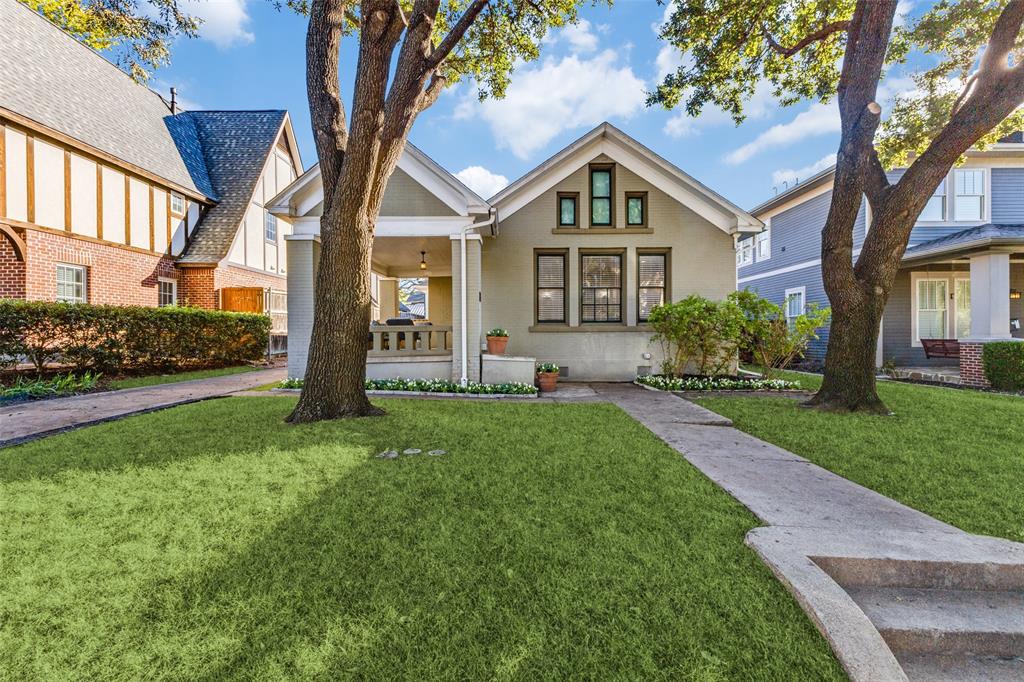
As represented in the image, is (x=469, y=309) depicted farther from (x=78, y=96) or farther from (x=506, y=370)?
(x=78, y=96)

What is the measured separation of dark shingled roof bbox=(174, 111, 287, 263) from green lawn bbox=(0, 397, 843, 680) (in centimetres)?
1380

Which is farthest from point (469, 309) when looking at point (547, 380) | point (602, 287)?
point (602, 287)

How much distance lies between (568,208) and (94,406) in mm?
9716

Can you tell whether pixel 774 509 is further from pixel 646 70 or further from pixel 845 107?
pixel 646 70

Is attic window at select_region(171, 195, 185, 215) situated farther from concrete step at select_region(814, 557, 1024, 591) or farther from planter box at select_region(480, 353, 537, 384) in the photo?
concrete step at select_region(814, 557, 1024, 591)

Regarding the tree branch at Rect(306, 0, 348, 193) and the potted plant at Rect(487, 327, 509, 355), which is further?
the potted plant at Rect(487, 327, 509, 355)

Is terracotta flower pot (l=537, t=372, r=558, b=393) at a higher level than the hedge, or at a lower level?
lower

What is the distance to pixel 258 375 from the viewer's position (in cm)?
1103

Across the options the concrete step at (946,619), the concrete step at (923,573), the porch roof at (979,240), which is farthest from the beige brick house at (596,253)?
the concrete step at (946,619)

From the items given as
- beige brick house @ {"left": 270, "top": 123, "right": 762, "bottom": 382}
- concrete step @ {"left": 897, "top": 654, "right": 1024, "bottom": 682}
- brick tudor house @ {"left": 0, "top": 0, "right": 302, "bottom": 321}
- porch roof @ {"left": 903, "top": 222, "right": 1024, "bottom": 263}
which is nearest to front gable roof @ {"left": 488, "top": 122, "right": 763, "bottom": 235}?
beige brick house @ {"left": 270, "top": 123, "right": 762, "bottom": 382}

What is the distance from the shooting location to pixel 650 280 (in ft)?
34.8

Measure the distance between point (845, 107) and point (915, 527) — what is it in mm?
6628

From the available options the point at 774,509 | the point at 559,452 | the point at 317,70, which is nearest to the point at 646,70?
the point at 317,70

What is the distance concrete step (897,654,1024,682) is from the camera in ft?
5.78
